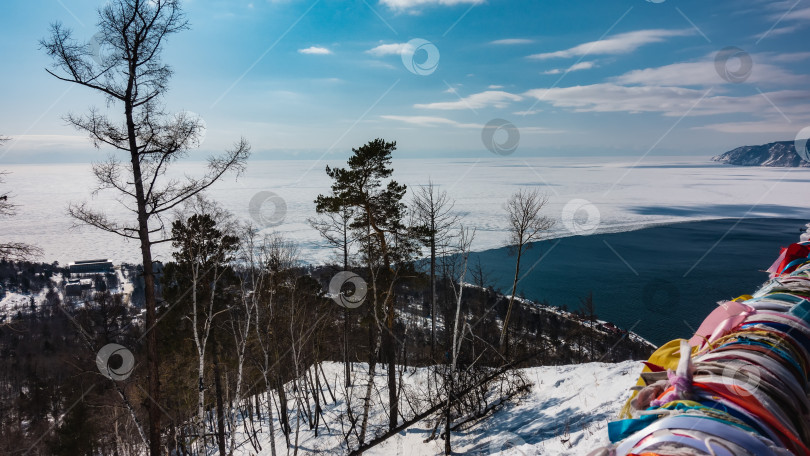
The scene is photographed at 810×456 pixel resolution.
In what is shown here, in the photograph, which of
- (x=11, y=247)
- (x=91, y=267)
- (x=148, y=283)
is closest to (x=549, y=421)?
(x=148, y=283)

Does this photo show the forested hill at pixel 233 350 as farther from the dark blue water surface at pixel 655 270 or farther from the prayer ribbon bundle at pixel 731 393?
the prayer ribbon bundle at pixel 731 393

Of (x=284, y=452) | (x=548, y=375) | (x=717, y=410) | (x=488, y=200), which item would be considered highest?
(x=488, y=200)

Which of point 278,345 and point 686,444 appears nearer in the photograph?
point 686,444

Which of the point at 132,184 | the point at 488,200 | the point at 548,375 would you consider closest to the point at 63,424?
the point at 132,184

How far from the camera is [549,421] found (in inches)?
385

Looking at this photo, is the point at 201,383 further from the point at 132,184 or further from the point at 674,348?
the point at 674,348

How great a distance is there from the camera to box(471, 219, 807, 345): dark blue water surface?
5119 cm

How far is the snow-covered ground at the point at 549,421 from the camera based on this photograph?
739 centimetres

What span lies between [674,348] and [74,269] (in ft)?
580

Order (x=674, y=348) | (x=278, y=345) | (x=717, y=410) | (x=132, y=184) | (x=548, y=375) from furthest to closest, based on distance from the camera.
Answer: (x=278, y=345), (x=548, y=375), (x=132, y=184), (x=674, y=348), (x=717, y=410)

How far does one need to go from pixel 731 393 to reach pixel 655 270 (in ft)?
267

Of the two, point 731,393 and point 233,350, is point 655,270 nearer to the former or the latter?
point 233,350

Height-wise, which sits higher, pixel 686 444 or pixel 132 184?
pixel 132 184

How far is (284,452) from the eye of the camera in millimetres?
19812
